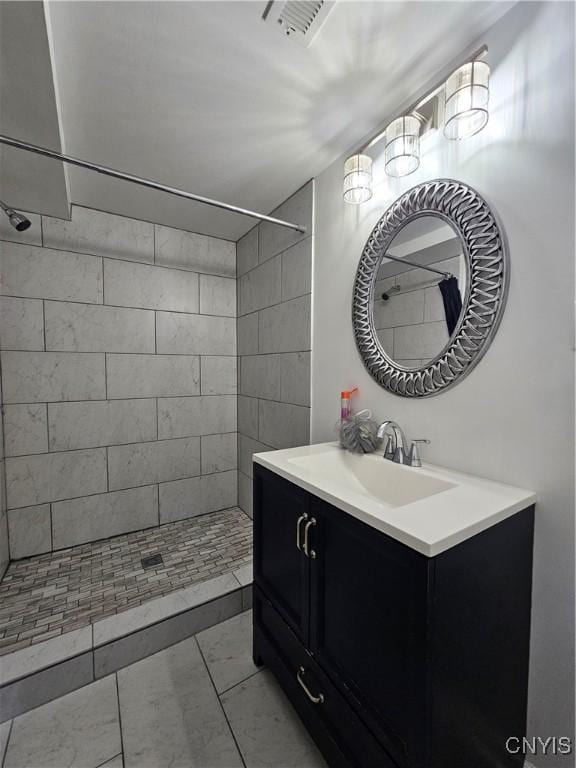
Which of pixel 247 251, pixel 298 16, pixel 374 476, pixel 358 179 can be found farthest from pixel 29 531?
pixel 298 16

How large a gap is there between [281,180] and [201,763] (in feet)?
8.33

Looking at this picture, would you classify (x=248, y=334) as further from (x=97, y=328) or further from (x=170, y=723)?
(x=170, y=723)

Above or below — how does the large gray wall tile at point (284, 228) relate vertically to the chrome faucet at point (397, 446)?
above

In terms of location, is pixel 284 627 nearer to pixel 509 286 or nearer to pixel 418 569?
pixel 418 569

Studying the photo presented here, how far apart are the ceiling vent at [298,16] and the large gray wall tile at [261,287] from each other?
113 cm

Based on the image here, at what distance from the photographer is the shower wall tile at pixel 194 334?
239cm

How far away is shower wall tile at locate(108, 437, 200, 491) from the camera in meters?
2.27

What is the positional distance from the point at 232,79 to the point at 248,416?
1.93 meters

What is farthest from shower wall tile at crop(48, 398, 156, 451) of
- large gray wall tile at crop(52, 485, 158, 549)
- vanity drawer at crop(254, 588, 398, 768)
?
vanity drawer at crop(254, 588, 398, 768)

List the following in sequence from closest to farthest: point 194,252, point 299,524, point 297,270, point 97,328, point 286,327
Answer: point 299,524, point 297,270, point 286,327, point 97,328, point 194,252

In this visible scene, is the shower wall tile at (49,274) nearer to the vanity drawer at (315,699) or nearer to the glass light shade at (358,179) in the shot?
the glass light shade at (358,179)

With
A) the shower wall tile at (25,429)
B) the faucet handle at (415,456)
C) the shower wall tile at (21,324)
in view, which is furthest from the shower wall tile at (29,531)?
the faucet handle at (415,456)

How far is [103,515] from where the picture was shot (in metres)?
2.22

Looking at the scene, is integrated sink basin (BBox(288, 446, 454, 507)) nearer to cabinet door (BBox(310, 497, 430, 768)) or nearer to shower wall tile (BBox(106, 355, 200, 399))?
cabinet door (BBox(310, 497, 430, 768))
